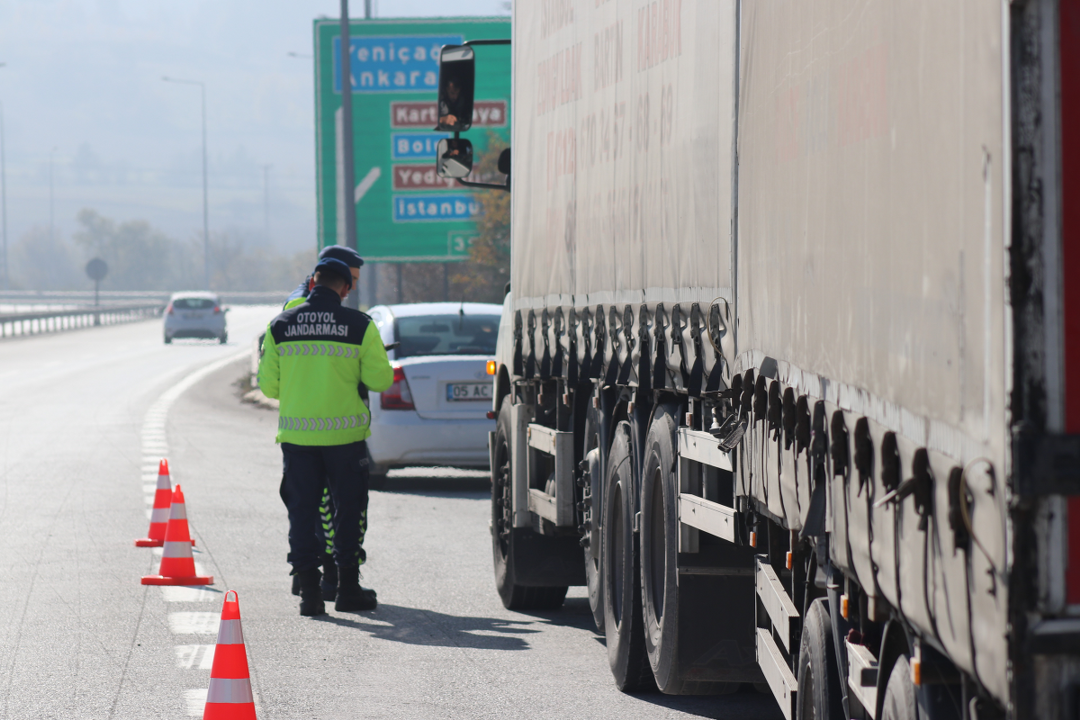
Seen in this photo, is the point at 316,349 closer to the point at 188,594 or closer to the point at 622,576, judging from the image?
the point at 188,594

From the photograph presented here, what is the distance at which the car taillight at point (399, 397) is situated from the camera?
14484mm

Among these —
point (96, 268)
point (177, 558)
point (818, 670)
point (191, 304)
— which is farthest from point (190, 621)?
point (96, 268)

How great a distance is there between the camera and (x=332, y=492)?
8992 millimetres

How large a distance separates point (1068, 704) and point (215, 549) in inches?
361

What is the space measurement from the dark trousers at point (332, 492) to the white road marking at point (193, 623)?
0.53 metres

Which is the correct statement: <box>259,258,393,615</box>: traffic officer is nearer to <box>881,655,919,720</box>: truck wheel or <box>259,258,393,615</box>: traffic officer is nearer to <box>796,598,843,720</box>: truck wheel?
<box>796,598,843,720</box>: truck wheel

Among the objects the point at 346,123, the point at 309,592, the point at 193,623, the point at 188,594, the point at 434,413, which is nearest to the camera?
the point at 193,623

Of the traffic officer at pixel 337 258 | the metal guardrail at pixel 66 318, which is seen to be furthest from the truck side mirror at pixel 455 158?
the metal guardrail at pixel 66 318

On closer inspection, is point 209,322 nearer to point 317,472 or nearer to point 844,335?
point 317,472

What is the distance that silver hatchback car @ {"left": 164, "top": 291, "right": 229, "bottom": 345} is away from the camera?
55.4m

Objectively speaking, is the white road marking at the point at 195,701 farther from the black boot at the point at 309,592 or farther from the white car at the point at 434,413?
the white car at the point at 434,413

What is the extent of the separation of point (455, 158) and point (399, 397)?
5096 millimetres

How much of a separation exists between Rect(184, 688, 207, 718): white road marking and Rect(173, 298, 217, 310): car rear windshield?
50456mm

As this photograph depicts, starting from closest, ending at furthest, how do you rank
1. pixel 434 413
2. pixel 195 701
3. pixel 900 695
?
pixel 900 695, pixel 195 701, pixel 434 413
